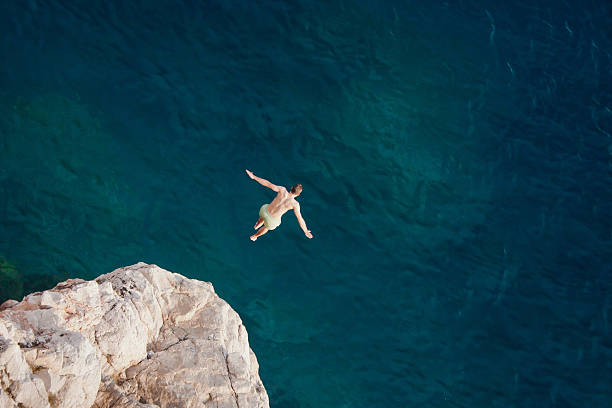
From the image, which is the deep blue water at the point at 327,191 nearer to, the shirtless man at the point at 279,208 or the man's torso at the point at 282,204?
the shirtless man at the point at 279,208

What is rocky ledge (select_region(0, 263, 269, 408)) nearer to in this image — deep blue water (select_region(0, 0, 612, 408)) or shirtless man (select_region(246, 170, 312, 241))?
shirtless man (select_region(246, 170, 312, 241))

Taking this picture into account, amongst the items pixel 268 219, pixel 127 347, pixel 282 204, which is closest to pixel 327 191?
pixel 268 219

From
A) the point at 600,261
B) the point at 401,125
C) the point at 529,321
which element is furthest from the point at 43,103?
the point at 600,261

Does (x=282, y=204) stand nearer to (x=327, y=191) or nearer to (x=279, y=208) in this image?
(x=279, y=208)

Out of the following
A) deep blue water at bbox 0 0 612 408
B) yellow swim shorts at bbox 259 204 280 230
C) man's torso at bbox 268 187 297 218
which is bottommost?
deep blue water at bbox 0 0 612 408

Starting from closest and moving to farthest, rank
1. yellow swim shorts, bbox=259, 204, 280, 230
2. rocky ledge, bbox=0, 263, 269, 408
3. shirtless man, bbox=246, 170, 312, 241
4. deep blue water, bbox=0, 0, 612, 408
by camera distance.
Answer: rocky ledge, bbox=0, 263, 269, 408 < shirtless man, bbox=246, 170, 312, 241 < yellow swim shorts, bbox=259, 204, 280, 230 < deep blue water, bbox=0, 0, 612, 408

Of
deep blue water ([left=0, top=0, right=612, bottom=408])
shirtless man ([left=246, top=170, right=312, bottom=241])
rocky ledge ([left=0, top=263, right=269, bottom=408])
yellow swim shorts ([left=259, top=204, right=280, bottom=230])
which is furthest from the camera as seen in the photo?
deep blue water ([left=0, top=0, right=612, bottom=408])

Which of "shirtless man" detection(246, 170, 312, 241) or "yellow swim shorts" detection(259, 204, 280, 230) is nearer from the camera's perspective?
"shirtless man" detection(246, 170, 312, 241)

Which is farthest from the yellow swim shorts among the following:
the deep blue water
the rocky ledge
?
the deep blue water

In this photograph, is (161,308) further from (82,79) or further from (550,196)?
(550,196)
